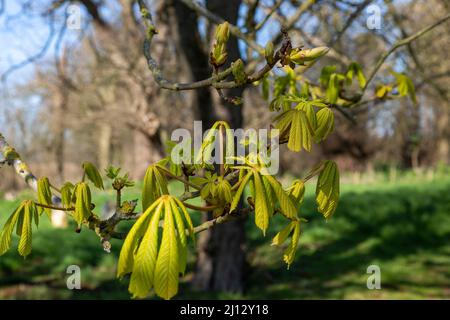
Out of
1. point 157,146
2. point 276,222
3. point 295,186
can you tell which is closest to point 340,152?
point 157,146

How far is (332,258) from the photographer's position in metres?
6.02

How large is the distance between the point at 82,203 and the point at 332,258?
5201 mm

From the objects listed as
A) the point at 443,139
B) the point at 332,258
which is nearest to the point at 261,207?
the point at 332,258

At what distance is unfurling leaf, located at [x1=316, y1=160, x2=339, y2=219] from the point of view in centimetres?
117

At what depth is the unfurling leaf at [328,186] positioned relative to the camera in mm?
1165

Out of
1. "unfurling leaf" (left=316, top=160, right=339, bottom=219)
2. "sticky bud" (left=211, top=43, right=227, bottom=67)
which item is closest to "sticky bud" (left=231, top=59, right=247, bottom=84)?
"sticky bud" (left=211, top=43, right=227, bottom=67)

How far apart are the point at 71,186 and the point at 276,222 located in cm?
607

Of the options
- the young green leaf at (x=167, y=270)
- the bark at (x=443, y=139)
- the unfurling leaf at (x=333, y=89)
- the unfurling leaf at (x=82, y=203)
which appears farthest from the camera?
the bark at (x=443, y=139)

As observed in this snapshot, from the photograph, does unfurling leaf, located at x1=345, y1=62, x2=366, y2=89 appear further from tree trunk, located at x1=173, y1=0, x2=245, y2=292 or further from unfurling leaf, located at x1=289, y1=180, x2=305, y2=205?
tree trunk, located at x1=173, y1=0, x2=245, y2=292

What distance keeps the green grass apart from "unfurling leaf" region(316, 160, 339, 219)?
328 cm

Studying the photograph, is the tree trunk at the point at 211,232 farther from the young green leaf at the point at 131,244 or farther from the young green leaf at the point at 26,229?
the young green leaf at the point at 131,244

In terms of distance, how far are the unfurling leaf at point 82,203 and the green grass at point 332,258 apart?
10.4ft

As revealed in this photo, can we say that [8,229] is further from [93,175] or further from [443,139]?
[443,139]

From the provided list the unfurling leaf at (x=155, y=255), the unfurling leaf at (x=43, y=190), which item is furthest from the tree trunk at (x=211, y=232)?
the unfurling leaf at (x=155, y=255)
